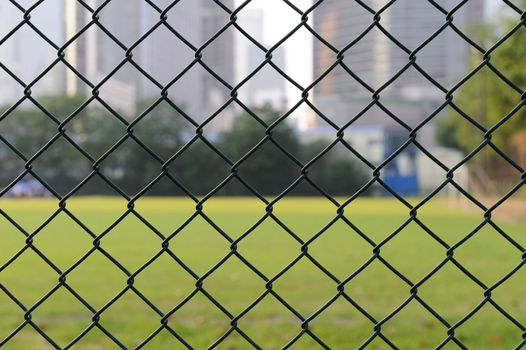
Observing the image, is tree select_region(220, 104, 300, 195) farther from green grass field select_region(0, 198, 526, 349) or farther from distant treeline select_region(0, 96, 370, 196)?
green grass field select_region(0, 198, 526, 349)

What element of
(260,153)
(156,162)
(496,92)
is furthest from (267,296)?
(156,162)

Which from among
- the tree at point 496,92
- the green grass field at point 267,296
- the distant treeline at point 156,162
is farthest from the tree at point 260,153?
the green grass field at point 267,296

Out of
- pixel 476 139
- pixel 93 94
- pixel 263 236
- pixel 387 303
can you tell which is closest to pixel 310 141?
pixel 476 139

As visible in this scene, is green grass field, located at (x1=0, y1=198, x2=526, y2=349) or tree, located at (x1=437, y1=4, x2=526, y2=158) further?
tree, located at (x1=437, y1=4, x2=526, y2=158)

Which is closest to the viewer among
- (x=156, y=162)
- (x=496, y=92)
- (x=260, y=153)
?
(x=496, y=92)

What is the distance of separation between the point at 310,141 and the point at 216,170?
499cm

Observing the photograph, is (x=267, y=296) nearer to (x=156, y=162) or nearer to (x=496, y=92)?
(x=496, y=92)

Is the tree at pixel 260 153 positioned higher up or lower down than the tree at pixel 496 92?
higher up

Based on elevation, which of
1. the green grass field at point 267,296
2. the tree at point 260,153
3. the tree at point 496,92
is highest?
the tree at point 260,153

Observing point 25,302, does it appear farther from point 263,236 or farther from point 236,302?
point 263,236

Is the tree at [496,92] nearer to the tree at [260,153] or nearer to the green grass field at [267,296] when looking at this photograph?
the tree at [260,153]

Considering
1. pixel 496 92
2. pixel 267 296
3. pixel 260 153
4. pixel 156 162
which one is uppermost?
pixel 156 162

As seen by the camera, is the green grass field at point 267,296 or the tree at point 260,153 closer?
the green grass field at point 267,296

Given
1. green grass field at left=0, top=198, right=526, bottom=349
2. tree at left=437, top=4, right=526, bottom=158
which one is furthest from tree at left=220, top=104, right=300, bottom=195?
green grass field at left=0, top=198, right=526, bottom=349
